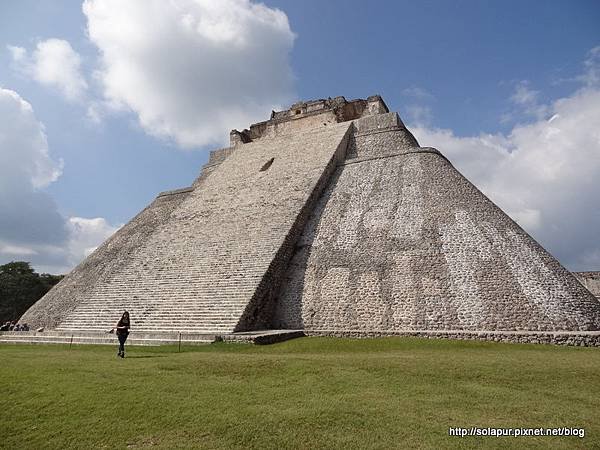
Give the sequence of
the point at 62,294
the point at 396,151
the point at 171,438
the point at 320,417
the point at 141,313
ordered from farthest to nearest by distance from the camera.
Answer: the point at 396,151, the point at 62,294, the point at 141,313, the point at 320,417, the point at 171,438

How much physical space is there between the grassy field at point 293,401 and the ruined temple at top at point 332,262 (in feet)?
11.0

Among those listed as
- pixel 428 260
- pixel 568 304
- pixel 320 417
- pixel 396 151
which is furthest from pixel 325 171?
pixel 320 417

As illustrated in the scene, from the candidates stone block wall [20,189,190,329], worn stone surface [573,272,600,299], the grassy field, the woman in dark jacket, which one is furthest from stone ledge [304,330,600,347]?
worn stone surface [573,272,600,299]

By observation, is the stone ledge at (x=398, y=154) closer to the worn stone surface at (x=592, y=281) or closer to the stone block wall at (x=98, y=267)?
the stone block wall at (x=98, y=267)

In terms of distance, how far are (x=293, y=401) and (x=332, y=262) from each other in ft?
26.2

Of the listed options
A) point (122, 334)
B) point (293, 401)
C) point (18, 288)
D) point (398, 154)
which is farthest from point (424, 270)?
point (18, 288)

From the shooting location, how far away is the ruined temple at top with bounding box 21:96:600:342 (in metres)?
10.6

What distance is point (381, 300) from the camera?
11.1 m

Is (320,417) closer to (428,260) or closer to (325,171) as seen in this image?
(428,260)

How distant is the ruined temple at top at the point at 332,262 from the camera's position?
10.6 m

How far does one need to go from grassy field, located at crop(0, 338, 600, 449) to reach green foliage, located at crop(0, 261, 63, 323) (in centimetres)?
2203

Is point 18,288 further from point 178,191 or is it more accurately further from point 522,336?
point 522,336

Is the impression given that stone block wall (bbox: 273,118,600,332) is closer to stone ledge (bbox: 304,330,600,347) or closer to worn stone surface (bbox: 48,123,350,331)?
stone ledge (bbox: 304,330,600,347)

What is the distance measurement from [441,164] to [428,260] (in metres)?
5.83
